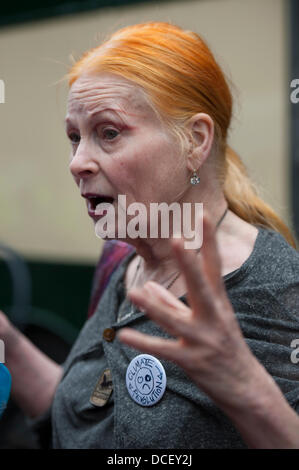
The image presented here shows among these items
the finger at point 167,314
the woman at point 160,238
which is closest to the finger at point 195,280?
the finger at point 167,314

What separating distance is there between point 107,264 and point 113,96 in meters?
0.60

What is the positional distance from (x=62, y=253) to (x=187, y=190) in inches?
92.2

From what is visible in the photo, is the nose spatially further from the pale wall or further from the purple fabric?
the pale wall

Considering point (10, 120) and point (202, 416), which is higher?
point (202, 416)

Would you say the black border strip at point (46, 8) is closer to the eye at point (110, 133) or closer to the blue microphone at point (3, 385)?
the eye at point (110, 133)

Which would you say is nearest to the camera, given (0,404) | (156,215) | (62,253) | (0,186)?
(0,404)

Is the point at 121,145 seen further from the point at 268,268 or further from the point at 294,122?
the point at 294,122

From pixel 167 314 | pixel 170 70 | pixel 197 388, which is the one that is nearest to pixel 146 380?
pixel 197 388

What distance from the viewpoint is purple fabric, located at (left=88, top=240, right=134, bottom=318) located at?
4.87 feet

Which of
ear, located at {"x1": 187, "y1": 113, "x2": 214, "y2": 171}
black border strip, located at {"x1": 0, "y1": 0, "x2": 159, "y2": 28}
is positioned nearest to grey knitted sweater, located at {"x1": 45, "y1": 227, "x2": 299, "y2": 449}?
ear, located at {"x1": 187, "y1": 113, "x2": 214, "y2": 171}

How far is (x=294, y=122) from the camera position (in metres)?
2.46

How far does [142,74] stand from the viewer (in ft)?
3.41
